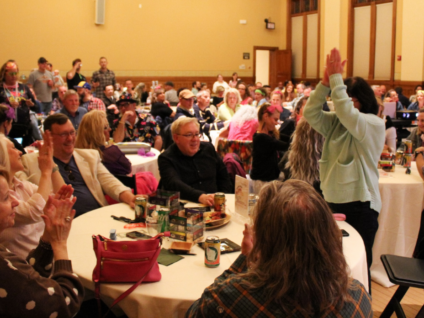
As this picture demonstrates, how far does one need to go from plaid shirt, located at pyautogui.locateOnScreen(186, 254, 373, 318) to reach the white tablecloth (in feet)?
7.91

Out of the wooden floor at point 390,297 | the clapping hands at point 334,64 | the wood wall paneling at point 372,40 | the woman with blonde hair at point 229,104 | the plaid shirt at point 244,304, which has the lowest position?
the wooden floor at point 390,297

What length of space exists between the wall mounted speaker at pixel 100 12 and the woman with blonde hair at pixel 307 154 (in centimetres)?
1286

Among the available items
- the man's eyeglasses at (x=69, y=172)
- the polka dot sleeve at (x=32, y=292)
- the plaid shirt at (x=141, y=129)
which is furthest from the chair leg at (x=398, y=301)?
the plaid shirt at (x=141, y=129)

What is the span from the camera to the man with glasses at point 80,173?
3.08m

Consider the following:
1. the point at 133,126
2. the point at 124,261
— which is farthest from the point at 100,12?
the point at 124,261

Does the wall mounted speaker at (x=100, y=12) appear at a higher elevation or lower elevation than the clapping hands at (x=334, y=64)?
higher

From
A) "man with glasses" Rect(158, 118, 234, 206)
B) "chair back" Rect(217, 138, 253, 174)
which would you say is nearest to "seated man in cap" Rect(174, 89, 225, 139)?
"chair back" Rect(217, 138, 253, 174)

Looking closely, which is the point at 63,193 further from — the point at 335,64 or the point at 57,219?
the point at 335,64

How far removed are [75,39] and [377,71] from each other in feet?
31.7

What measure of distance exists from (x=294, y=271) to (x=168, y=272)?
83cm

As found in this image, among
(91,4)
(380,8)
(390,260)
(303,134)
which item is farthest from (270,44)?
(390,260)

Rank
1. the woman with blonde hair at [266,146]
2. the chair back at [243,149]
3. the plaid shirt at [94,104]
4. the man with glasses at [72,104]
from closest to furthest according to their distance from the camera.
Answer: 1. the woman with blonde hair at [266,146]
2. the chair back at [243,149]
3. the man with glasses at [72,104]
4. the plaid shirt at [94,104]

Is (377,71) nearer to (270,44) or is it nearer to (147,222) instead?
(270,44)

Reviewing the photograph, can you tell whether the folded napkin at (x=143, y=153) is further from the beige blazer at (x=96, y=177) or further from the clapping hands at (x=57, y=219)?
the clapping hands at (x=57, y=219)
